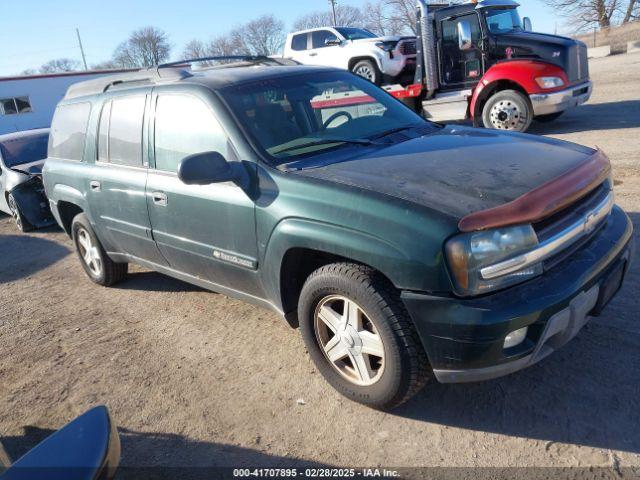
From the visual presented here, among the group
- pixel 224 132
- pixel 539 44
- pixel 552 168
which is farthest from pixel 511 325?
pixel 539 44

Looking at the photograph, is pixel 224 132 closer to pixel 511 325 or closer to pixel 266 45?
pixel 511 325

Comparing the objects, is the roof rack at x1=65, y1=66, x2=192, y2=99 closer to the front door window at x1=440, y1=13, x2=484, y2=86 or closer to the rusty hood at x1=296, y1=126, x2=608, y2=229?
the rusty hood at x1=296, y1=126, x2=608, y2=229

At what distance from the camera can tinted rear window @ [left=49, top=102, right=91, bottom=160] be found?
4668 mm

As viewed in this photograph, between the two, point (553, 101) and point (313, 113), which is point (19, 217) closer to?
point (313, 113)

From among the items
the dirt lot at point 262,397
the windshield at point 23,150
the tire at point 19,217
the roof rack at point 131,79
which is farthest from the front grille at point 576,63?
the tire at point 19,217

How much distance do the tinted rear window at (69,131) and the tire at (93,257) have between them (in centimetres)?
61

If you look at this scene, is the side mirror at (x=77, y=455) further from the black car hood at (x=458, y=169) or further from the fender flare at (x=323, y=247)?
the black car hood at (x=458, y=169)

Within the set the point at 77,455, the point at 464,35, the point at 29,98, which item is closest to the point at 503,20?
the point at 464,35

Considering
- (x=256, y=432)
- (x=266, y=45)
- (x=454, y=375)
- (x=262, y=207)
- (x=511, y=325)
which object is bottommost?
(x=256, y=432)

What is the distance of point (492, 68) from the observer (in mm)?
9766

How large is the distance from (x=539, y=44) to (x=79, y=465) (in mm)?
10282

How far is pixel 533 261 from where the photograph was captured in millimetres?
2385

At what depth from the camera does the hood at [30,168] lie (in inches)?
315

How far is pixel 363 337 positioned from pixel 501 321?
2.44 ft
